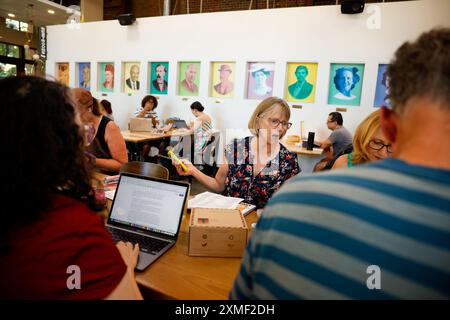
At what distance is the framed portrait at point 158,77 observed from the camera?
689cm

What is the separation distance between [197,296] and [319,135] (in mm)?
5053

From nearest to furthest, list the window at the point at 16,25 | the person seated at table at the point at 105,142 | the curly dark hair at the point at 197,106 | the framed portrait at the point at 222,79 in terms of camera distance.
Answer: the person seated at table at the point at 105,142, the curly dark hair at the point at 197,106, the framed portrait at the point at 222,79, the window at the point at 16,25

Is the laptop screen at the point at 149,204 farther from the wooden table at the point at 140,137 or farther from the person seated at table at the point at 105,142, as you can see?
the wooden table at the point at 140,137

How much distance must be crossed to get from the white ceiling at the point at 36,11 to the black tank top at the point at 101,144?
7.20 m

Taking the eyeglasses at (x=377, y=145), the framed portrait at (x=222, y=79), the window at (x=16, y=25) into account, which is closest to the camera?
the eyeglasses at (x=377, y=145)

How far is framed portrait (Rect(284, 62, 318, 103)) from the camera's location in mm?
5516

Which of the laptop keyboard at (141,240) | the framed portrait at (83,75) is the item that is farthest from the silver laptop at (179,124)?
the laptop keyboard at (141,240)

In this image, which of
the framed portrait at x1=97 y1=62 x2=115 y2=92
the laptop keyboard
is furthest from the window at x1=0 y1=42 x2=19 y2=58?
the laptop keyboard

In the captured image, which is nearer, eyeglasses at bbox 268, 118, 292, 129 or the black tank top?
eyeglasses at bbox 268, 118, 292, 129

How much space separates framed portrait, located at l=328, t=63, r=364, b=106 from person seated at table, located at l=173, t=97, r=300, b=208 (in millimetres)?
3618

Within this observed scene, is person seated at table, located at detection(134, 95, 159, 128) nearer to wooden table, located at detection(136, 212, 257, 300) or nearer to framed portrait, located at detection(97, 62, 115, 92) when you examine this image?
framed portrait, located at detection(97, 62, 115, 92)

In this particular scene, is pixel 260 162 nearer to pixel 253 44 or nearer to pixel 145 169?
pixel 145 169
